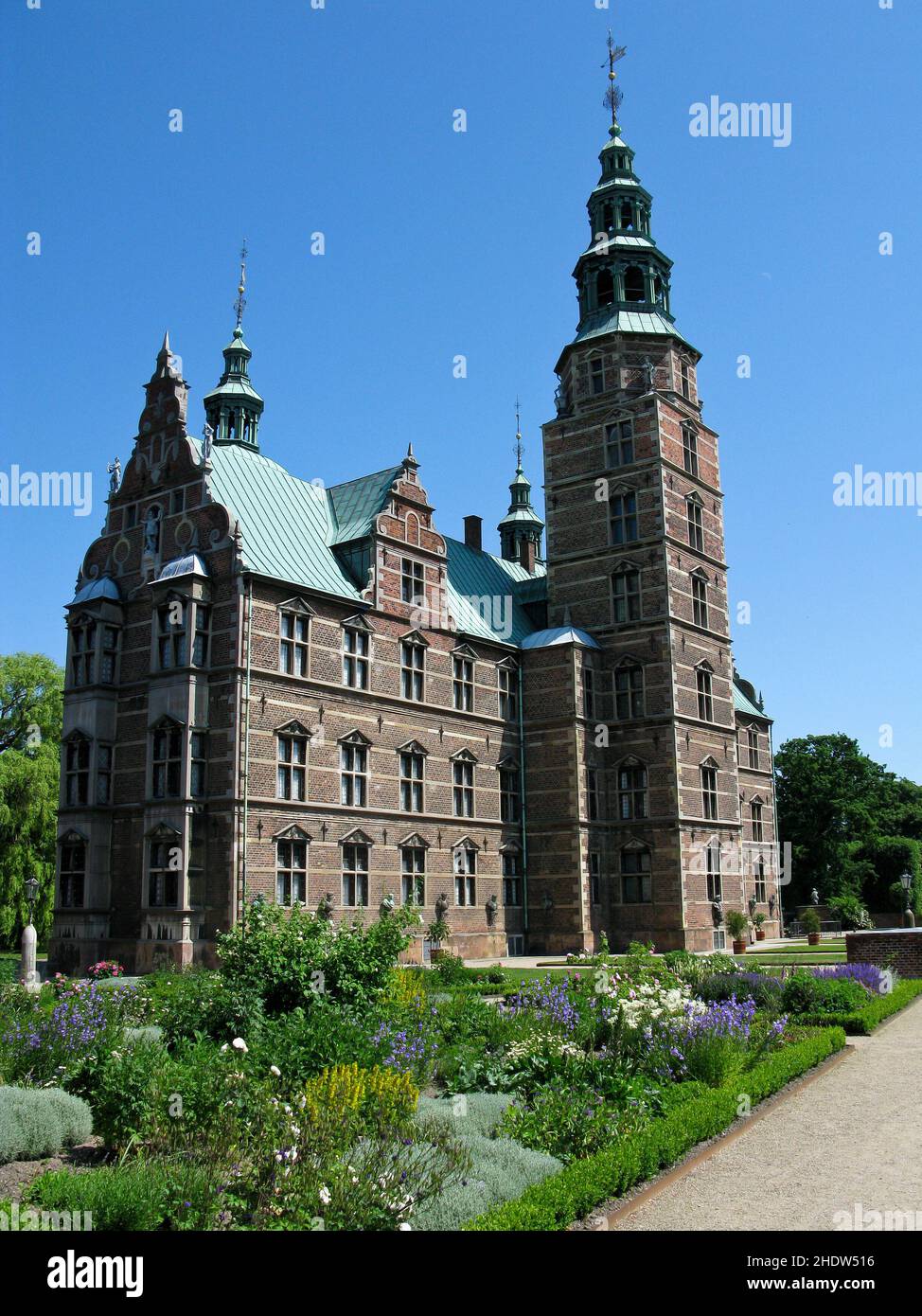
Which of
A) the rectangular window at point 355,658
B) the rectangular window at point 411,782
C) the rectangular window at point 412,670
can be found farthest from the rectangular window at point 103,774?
the rectangular window at point 412,670

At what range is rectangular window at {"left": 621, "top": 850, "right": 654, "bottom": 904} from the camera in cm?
3969

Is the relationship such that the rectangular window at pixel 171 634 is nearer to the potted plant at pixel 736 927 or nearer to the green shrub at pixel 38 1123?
the green shrub at pixel 38 1123

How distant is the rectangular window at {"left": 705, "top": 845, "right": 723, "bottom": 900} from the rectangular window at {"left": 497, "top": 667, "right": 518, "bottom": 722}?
908cm

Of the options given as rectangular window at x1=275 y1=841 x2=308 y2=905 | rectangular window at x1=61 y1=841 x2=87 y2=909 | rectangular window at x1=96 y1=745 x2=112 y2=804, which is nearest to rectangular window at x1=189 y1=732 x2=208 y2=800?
rectangular window at x1=275 y1=841 x2=308 y2=905

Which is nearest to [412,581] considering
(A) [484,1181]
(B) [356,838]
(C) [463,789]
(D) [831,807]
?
(C) [463,789]

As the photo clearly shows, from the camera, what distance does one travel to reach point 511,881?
39688 mm

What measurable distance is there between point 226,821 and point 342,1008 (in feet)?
56.5

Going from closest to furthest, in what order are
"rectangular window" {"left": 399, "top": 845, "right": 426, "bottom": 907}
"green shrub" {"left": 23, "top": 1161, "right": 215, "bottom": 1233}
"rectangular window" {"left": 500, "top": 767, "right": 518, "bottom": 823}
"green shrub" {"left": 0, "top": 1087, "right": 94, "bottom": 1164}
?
1. "green shrub" {"left": 23, "top": 1161, "right": 215, "bottom": 1233}
2. "green shrub" {"left": 0, "top": 1087, "right": 94, "bottom": 1164}
3. "rectangular window" {"left": 399, "top": 845, "right": 426, "bottom": 907}
4. "rectangular window" {"left": 500, "top": 767, "right": 518, "bottom": 823}

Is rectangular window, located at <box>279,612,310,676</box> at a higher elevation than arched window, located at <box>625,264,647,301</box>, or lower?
lower

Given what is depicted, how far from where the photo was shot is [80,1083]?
34.1ft

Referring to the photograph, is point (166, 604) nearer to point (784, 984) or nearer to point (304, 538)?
point (304, 538)

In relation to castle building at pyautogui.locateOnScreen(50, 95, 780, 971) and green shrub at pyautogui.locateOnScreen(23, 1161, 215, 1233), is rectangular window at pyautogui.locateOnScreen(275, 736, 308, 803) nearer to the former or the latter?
castle building at pyautogui.locateOnScreen(50, 95, 780, 971)

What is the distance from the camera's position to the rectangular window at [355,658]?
33.8 meters
